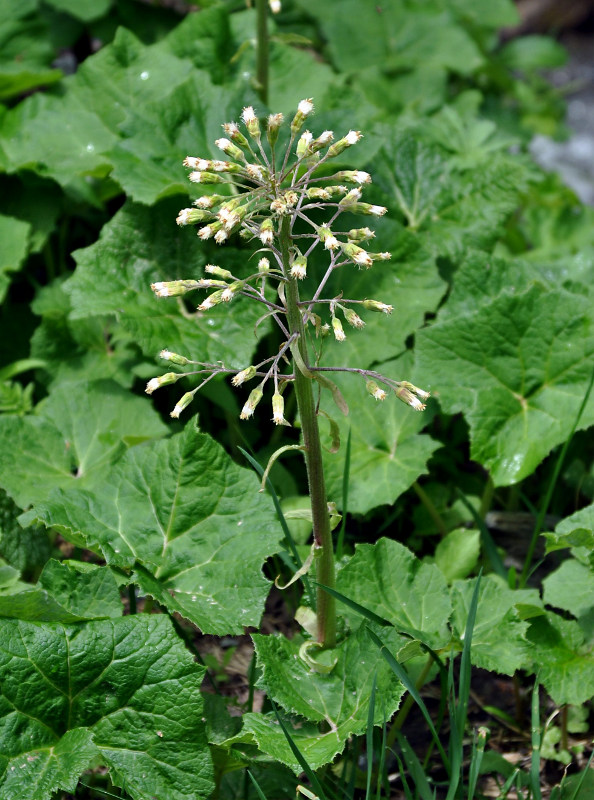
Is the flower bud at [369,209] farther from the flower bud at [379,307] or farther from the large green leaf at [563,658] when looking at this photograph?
the large green leaf at [563,658]

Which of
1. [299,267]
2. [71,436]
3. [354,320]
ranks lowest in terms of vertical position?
[71,436]

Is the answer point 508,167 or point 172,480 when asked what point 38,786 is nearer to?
point 172,480

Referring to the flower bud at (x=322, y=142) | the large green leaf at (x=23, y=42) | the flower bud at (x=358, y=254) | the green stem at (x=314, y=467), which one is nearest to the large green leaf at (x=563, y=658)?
the green stem at (x=314, y=467)

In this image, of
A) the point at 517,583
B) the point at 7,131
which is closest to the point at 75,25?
the point at 7,131

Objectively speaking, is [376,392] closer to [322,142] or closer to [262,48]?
[322,142]

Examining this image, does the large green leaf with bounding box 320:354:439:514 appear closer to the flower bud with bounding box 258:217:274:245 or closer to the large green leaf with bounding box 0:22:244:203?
the large green leaf with bounding box 0:22:244:203

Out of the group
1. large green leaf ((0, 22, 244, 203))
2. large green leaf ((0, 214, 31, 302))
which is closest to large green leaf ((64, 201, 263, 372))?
large green leaf ((0, 22, 244, 203))

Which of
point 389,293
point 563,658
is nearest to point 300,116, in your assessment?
point 389,293
